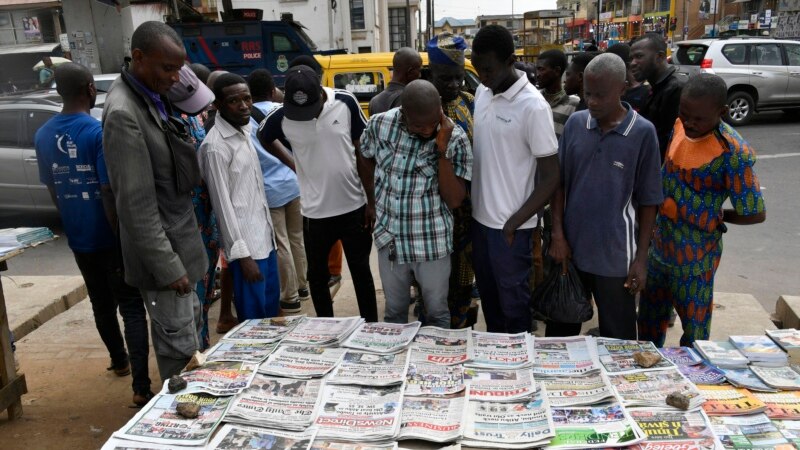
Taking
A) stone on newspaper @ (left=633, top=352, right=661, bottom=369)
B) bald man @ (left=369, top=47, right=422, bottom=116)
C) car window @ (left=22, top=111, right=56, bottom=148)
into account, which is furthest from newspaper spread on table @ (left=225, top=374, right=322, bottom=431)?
car window @ (left=22, top=111, right=56, bottom=148)

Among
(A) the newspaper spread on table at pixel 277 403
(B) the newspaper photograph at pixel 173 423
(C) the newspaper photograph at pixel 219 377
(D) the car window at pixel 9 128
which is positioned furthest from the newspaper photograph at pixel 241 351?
(D) the car window at pixel 9 128

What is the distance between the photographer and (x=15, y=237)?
2.45m

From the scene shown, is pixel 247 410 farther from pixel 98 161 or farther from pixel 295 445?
pixel 98 161

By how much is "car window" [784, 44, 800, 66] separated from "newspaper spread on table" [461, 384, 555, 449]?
36.5 feet

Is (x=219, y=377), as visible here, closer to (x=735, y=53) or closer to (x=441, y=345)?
(x=441, y=345)

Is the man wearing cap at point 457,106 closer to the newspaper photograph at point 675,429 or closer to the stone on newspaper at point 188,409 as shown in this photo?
the newspaper photograph at point 675,429

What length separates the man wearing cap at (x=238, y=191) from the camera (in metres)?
2.49

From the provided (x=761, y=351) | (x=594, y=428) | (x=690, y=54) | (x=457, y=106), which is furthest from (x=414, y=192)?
(x=690, y=54)

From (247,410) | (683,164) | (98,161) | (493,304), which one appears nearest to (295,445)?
(247,410)

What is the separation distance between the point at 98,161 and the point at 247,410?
1.43 metres

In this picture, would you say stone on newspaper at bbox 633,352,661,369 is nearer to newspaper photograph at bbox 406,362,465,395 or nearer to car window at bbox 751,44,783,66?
newspaper photograph at bbox 406,362,465,395

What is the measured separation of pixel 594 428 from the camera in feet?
5.61

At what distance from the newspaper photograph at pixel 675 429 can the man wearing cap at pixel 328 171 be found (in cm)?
154

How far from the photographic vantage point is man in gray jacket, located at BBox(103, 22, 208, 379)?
74.2 inches
